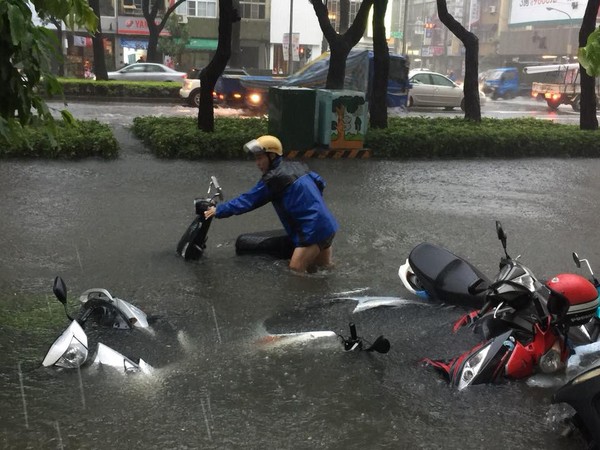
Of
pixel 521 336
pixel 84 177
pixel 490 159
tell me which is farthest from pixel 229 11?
pixel 521 336

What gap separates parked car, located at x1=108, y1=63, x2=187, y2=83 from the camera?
29984 mm

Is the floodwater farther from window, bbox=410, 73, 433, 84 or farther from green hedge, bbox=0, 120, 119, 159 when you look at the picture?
window, bbox=410, 73, 433, 84

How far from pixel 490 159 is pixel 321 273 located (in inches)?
352

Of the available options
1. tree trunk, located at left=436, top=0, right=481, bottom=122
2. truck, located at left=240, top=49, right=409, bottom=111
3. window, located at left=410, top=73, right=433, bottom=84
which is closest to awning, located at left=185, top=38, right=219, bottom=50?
window, located at left=410, top=73, right=433, bottom=84

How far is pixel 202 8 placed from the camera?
48219 mm

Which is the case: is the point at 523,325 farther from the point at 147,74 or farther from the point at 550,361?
the point at 147,74

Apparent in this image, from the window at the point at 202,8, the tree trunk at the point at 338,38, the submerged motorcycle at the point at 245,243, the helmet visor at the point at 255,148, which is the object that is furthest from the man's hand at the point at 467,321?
the window at the point at 202,8

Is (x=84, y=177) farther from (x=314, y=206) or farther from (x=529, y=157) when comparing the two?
(x=529, y=157)

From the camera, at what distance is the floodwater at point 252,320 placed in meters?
3.88

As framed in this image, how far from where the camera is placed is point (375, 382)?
174 inches

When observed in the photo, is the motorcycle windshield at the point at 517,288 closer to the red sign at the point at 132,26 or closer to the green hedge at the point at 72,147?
the green hedge at the point at 72,147

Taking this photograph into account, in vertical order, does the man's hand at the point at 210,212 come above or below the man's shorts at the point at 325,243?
above

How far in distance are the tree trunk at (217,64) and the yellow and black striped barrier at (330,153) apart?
6.05ft

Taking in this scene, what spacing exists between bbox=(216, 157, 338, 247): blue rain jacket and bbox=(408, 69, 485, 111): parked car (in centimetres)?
2223
